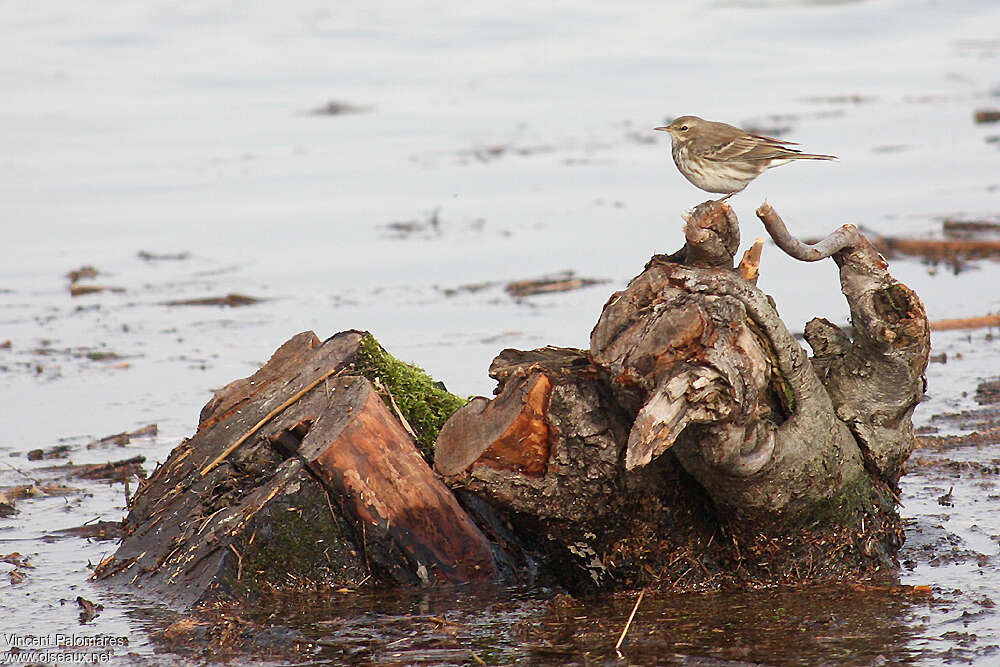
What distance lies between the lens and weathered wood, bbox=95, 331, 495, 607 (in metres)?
6.80

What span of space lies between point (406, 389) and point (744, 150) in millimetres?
2608

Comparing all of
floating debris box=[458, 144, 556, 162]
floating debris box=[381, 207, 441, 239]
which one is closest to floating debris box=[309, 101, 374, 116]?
floating debris box=[458, 144, 556, 162]

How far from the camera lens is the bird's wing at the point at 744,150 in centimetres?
853

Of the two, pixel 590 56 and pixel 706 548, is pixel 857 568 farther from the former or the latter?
pixel 590 56

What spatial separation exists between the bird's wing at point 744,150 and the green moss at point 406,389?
2.35m

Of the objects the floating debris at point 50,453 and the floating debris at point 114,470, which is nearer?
the floating debris at point 114,470

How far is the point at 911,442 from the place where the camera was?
23.3 ft

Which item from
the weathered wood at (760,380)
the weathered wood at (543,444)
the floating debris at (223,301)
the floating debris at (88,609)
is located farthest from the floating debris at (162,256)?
the weathered wood at (760,380)

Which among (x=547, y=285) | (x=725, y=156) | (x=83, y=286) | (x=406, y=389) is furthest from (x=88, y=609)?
(x=83, y=286)

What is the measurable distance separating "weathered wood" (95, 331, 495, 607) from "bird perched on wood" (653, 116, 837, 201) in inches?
104

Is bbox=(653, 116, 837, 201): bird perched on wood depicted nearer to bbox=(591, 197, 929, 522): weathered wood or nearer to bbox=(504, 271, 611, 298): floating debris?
bbox=(591, 197, 929, 522): weathered wood

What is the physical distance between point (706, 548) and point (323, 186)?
13.1 meters

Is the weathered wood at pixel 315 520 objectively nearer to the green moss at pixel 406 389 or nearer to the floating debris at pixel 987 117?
the green moss at pixel 406 389

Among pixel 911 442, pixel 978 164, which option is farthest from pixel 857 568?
pixel 978 164
